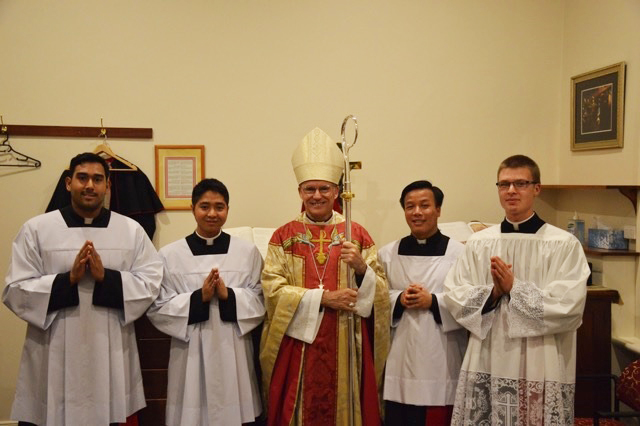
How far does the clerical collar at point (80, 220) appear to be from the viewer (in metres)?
3.20

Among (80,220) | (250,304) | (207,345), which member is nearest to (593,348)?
(250,304)

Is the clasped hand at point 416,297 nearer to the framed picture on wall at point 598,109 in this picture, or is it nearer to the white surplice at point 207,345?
the white surplice at point 207,345

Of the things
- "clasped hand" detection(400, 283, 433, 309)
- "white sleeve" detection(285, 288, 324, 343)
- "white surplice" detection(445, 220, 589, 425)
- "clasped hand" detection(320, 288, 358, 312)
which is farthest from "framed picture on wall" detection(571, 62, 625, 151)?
"white sleeve" detection(285, 288, 324, 343)

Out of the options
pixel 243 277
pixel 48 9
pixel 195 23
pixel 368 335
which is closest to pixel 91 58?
pixel 48 9

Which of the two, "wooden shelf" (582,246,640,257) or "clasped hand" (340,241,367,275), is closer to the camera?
"clasped hand" (340,241,367,275)

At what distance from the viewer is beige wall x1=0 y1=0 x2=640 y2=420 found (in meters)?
4.66

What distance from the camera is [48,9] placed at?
4.64 metres

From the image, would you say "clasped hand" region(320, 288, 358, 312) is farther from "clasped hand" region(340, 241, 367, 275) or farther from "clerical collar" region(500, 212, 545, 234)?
"clerical collar" region(500, 212, 545, 234)

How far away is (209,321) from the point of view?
3.20 metres

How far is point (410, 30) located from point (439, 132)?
0.98 m

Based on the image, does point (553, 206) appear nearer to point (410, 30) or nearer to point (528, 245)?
point (410, 30)

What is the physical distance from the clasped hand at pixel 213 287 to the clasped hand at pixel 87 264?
576mm

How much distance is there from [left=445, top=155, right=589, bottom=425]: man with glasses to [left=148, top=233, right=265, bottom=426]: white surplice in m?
1.20

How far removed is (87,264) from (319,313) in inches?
52.6
